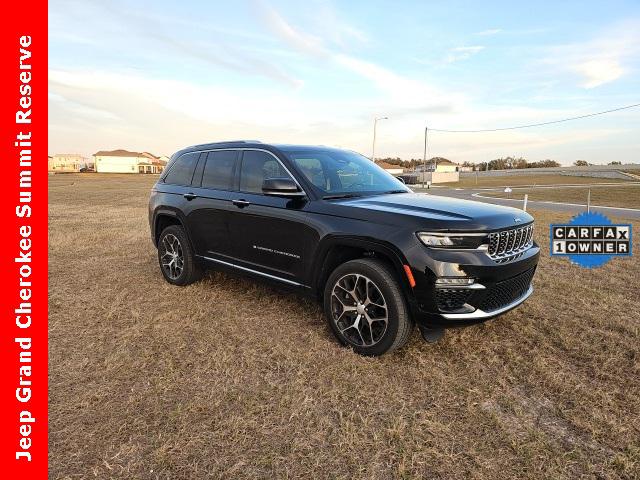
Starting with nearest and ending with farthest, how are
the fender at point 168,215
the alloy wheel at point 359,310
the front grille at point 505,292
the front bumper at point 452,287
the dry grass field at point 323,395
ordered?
1. the dry grass field at point 323,395
2. the front bumper at point 452,287
3. the front grille at point 505,292
4. the alloy wheel at point 359,310
5. the fender at point 168,215

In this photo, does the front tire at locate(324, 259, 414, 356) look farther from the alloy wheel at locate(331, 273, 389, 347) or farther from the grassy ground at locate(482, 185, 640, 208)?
the grassy ground at locate(482, 185, 640, 208)

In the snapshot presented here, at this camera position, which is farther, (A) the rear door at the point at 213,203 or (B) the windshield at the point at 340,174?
(A) the rear door at the point at 213,203

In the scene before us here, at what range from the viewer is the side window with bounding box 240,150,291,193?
13.7ft

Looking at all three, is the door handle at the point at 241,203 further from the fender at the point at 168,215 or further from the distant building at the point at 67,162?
the distant building at the point at 67,162

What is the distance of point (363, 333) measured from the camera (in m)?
3.54

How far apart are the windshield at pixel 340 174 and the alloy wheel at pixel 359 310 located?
2.94ft

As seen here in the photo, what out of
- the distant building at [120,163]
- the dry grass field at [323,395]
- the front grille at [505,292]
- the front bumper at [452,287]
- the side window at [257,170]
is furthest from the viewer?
the distant building at [120,163]

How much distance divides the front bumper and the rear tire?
3.14 m

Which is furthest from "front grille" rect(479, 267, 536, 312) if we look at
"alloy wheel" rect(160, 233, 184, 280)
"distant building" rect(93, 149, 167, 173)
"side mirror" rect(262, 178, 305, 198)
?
"distant building" rect(93, 149, 167, 173)

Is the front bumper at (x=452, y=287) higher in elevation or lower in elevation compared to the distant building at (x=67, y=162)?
lower

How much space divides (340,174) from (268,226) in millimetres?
922

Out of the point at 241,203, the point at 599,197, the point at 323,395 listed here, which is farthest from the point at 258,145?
the point at 599,197

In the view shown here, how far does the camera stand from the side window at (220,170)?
468 cm

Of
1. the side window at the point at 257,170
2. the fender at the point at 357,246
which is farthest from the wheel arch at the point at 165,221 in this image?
the fender at the point at 357,246
